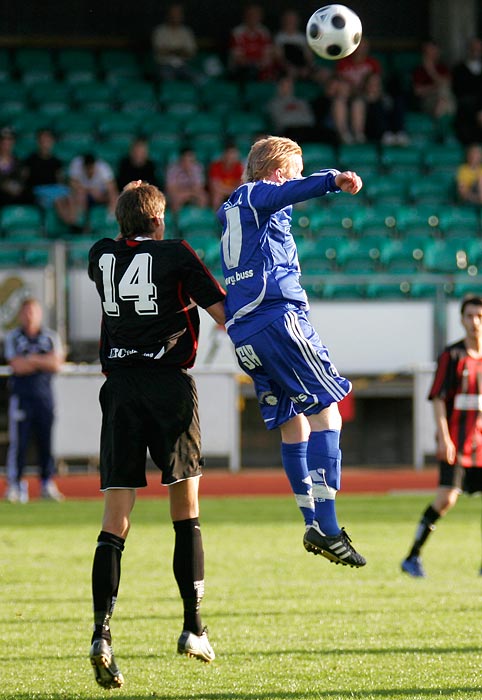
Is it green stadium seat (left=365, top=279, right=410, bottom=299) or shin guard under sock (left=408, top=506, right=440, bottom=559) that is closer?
shin guard under sock (left=408, top=506, right=440, bottom=559)

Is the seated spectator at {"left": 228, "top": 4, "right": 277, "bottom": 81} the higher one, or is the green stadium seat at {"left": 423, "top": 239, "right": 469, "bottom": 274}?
the seated spectator at {"left": 228, "top": 4, "right": 277, "bottom": 81}

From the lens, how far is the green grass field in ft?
18.7

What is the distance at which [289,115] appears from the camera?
20.2 meters

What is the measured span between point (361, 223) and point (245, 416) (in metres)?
3.59

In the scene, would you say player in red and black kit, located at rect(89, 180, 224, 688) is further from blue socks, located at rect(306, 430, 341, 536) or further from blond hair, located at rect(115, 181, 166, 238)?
blue socks, located at rect(306, 430, 341, 536)

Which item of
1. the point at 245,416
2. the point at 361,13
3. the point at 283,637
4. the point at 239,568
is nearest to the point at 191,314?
the point at 283,637

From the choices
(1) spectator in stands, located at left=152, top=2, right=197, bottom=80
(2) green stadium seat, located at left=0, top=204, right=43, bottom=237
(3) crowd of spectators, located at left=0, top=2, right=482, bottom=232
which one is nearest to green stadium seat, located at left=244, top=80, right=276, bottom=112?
(3) crowd of spectators, located at left=0, top=2, right=482, bottom=232

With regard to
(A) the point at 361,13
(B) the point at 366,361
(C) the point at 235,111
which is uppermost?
(A) the point at 361,13

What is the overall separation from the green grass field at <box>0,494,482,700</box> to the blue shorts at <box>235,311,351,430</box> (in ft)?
4.12

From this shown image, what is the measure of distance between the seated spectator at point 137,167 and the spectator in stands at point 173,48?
4.01 m

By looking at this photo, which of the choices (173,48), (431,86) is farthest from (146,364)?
(431,86)

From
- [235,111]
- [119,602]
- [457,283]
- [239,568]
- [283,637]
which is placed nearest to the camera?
[283,637]

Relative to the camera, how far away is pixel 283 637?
6891mm

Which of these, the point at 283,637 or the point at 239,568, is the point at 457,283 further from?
the point at 283,637
